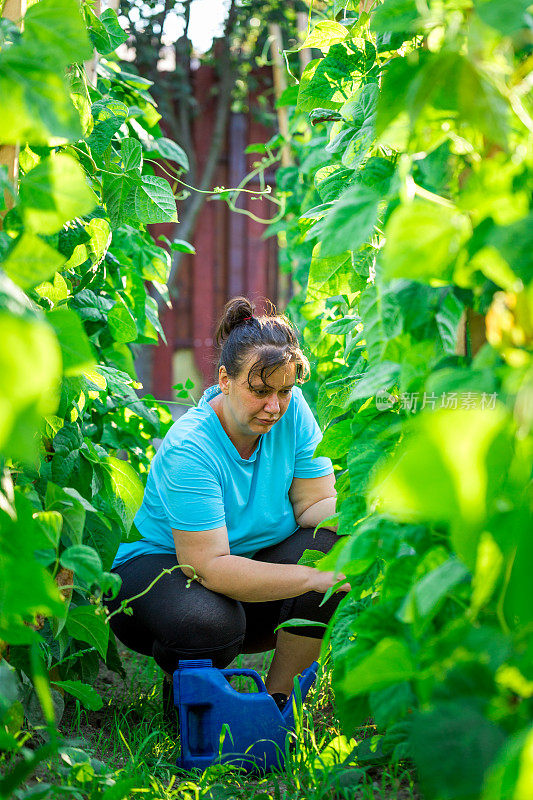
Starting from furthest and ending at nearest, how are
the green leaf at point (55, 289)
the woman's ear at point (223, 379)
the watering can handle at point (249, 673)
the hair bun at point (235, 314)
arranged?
the hair bun at point (235, 314), the woman's ear at point (223, 379), the watering can handle at point (249, 673), the green leaf at point (55, 289)

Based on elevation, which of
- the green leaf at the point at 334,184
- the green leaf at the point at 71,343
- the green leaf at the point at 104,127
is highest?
the green leaf at the point at 104,127

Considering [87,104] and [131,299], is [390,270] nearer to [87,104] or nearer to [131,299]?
[87,104]

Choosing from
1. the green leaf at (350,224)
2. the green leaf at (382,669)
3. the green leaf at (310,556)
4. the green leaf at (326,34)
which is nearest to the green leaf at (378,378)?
the green leaf at (350,224)

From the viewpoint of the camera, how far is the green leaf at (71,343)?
823 millimetres

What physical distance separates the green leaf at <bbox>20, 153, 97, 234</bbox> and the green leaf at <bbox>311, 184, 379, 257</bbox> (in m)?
0.25

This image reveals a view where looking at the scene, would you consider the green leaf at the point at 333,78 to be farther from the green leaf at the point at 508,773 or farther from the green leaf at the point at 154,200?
the green leaf at the point at 508,773

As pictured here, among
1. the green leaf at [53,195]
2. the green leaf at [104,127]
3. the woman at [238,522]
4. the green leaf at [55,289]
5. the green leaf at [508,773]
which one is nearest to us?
the green leaf at [508,773]

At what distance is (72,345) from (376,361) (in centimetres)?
41

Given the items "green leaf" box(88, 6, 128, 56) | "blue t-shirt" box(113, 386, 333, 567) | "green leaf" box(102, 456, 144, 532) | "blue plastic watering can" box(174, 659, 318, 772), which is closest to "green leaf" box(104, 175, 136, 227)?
"green leaf" box(88, 6, 128, 56)

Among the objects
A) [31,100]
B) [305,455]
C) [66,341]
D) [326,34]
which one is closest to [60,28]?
[31,100]

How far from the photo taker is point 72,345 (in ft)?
2.74

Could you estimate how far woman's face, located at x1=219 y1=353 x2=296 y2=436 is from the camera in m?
1.87

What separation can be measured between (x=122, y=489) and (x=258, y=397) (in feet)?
1.49

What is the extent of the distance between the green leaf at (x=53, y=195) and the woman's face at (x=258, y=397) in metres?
1.03
